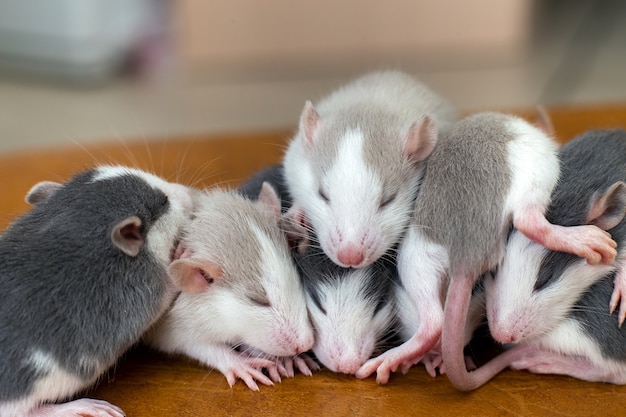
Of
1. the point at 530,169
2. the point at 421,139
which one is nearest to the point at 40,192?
the point at 421,139

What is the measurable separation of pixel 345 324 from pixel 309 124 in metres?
0.65

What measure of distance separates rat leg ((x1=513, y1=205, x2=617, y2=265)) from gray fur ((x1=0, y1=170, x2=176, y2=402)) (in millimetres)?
853

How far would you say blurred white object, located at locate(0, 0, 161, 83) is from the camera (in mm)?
5988

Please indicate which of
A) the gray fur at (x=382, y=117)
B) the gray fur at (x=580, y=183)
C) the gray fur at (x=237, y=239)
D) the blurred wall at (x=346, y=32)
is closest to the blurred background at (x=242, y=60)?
the blurred wall at (x=346, y=32)

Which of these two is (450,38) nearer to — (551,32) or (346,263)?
(551,32)

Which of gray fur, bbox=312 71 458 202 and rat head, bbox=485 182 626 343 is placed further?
gray fur, bbox=312 71 458 202

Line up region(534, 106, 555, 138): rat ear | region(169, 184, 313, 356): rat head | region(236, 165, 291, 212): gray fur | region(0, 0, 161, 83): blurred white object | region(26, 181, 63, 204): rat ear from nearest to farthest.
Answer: region(169, 184, 313, 356): rat head → region(26, 181, 63, 204): rat ear → region(236, 165, 291, 212): gray fur → region(534, 106, 555, 138): rat ear → region(0, 0, 161, 83): blurred white object

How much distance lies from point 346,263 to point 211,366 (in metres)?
0.43

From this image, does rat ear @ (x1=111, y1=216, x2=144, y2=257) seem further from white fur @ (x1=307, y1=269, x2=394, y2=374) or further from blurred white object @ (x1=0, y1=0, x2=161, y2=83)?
blurred white object @ (x1=0, y1=0, x2=161, y2=83)

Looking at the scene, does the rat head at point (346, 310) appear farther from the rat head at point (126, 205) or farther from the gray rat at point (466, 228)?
the rat head at point (126, 205)

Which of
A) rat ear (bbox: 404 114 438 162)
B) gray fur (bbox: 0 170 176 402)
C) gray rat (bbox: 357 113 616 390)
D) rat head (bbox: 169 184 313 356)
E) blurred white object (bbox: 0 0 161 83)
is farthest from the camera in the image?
blurred white object (bbox: 0 0 161 83)

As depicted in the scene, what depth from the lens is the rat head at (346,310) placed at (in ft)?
6.25

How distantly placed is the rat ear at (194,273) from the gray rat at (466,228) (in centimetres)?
43

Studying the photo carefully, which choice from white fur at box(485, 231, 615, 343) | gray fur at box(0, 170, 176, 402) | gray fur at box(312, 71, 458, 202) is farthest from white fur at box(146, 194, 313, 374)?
white fur at box(485, 231, 615, 343)
